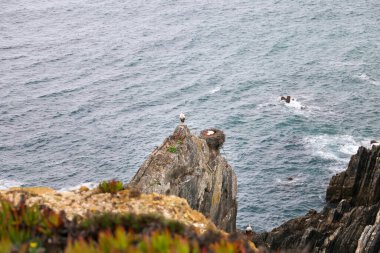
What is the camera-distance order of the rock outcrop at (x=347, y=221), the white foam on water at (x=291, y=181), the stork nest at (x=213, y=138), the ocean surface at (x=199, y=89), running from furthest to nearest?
the ocean surface at (x=199, y=89) → the white foam on water at (x=291, y=181) → the stork nest at (x=213, y=138) → the rock outcrop at (x=347, y=221)

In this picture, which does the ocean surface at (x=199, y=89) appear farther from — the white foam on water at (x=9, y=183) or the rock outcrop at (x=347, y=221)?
the rock outcrop at (x=347, y=221)

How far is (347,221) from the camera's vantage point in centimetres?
6122

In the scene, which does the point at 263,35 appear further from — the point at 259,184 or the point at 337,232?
the point at 337,232

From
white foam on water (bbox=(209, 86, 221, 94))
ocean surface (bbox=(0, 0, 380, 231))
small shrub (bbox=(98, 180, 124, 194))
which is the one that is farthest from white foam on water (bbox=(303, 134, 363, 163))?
small shrub (bbox=(98, 180, 124, 194))

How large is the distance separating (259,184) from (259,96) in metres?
33.0

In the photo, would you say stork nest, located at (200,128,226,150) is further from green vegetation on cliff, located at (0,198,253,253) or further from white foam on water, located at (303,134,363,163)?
white foam on water, located at (303,134,363,163)

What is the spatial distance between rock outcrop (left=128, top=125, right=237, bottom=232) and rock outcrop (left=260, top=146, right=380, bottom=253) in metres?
8.72

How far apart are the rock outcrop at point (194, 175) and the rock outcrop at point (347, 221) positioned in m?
8.72

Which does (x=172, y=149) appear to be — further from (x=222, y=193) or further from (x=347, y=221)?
(x=347, y=221)

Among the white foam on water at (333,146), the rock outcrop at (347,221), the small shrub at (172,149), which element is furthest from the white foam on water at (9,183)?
the small shrub at (172,149)

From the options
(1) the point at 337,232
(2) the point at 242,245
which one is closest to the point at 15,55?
(1) the point at 337,232

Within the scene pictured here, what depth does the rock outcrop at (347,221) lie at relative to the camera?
53.0m

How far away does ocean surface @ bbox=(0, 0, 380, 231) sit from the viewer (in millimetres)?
99250

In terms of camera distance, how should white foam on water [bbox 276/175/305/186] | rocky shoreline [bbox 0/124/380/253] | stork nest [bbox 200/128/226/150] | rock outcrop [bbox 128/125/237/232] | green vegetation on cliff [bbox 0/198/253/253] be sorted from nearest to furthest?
green vegetation on cliff [bbox 0/198/253/253], rock outcrop [bbox 128/125/237/232], rocky shoreline [bbox 0/124/380/253], stork nest [bbox 200/128/226/150], white foam on water [bbox 276/175/305/186]
